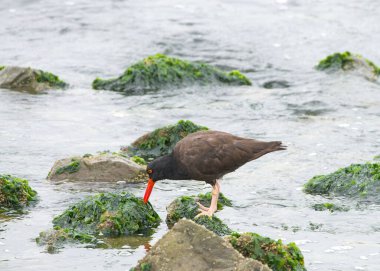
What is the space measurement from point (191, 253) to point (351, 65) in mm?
10850

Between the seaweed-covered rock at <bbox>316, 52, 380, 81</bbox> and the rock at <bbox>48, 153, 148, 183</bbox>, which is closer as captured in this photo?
the rock at <bbox>48, 153, 148, 183</bbox>

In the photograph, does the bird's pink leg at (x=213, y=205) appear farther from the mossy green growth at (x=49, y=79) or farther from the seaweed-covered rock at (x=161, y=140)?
the mossy green growth at (x=49, y=79)

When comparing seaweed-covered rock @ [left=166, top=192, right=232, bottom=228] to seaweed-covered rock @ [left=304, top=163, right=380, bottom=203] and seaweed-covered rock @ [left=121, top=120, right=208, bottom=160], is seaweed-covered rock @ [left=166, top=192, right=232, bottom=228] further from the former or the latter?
seaweed-covered rock @ [left=121, top=120, right=208, bottom=160]

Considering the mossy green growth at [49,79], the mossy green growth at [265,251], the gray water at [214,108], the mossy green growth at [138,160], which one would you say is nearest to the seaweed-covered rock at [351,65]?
the gray water at [214,108]

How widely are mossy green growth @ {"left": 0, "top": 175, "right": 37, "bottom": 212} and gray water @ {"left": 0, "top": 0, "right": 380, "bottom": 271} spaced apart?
0.78 feet

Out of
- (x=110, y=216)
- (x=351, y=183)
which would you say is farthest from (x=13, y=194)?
(x=351, y=183)

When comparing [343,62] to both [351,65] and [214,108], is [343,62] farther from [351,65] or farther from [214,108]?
[214,108]

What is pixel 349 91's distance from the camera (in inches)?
606

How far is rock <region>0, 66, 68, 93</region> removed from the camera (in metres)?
15.1

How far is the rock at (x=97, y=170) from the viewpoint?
10539mm

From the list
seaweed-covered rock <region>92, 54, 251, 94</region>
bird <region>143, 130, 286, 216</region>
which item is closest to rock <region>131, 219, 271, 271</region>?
bird <region>143, 130, 286, 216</region>

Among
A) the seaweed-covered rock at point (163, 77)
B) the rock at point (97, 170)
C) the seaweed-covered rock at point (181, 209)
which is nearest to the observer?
the seaweed-covered rock at point (181, 209)

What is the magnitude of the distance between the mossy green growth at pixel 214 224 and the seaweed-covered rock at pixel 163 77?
7042mm

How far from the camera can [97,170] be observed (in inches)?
415
